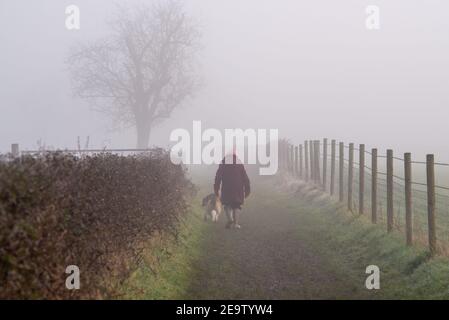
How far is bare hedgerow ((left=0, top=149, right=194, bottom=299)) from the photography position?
4.60 metres

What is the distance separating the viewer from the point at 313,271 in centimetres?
916

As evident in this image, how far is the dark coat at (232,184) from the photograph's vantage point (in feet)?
47.1

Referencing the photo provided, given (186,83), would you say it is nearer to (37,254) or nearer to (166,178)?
(166,178)

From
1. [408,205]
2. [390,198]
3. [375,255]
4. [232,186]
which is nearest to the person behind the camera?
[375,255]

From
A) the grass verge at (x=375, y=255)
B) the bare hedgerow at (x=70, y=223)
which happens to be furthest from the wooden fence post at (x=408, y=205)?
the bare hedgerow at (x=70, y=223)

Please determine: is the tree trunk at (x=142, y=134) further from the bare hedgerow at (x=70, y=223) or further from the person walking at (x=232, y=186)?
the bare hedgerow at (x=70, y=223)

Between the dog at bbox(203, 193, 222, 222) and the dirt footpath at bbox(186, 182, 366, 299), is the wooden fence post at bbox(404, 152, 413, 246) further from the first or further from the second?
the dog at bbox(203, 193, 222, 222)

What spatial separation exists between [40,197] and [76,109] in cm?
8087

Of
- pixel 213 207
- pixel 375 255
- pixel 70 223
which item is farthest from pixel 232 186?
pixel 70 223

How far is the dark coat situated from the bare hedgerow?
16.2 ft

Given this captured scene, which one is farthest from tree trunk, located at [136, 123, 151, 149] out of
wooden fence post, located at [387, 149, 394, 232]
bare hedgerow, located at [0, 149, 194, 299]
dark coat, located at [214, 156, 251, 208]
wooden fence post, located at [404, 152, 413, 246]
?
wooden fence post, located at [404, 152, 413, 246]

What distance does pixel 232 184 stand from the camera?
14469mm

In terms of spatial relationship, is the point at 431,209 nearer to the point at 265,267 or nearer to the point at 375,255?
the point at 375,255

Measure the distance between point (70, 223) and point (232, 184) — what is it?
28.7 feet
